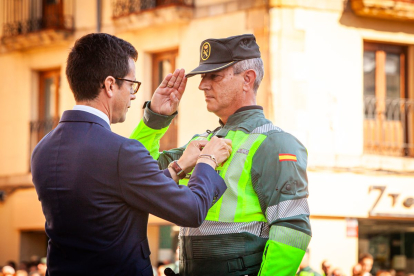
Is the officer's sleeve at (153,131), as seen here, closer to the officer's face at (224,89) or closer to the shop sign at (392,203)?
the officer's face at (224,89)

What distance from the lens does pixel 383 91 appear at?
1455 centimetres

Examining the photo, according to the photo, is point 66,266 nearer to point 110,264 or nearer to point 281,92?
point 110,264

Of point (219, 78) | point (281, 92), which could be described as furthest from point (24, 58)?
point (219, 78)

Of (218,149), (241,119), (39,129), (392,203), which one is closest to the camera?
(218,149)

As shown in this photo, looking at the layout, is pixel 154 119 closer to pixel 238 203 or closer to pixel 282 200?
pixel 238 203

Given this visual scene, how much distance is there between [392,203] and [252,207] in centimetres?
1085

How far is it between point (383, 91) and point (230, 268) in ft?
37.4

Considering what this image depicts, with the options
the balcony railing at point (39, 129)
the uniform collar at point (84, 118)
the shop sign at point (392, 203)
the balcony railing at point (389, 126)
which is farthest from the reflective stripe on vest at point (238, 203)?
the balcony railing at point (39, 129)

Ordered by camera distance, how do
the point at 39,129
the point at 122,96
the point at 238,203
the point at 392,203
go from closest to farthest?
the point at 122,96, the point at 238,203, the point at 392,203, the point at 39,129

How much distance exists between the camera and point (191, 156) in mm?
3666

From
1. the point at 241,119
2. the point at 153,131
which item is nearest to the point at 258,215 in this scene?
the point at 241,119

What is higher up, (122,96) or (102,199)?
(122,96)

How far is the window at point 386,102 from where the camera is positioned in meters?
14.4

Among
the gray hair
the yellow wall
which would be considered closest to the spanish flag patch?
the gray hair
